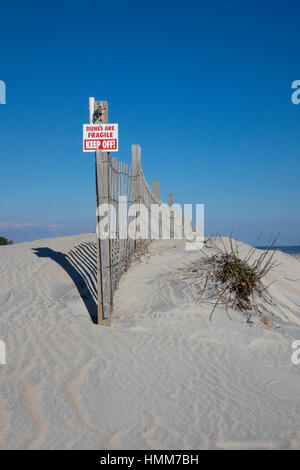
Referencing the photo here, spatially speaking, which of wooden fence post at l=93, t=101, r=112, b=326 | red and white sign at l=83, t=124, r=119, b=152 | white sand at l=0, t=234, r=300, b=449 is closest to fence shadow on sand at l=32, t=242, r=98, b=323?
white sand at l=0, t=234, r=300, b=449

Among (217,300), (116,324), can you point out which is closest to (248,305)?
(217,300)

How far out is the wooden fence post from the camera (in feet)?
16.6

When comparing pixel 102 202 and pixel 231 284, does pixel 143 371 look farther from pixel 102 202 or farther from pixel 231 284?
pixel 231 284

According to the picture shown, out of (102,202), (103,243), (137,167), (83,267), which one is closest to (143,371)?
(103,243)

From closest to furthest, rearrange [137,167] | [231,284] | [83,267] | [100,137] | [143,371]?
[143,371]
[100,137]
[231,284]
[83,267]
[137,167]

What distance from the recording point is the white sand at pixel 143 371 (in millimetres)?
2707

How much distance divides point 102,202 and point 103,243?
565 millimetres

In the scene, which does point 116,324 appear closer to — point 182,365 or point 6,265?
point 182,365

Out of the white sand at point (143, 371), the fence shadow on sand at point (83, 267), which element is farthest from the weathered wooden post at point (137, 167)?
the white sand at point (143, 371)

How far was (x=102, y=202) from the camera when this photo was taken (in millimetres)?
5156

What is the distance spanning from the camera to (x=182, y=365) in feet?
13.3

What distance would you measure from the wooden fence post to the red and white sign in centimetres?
9

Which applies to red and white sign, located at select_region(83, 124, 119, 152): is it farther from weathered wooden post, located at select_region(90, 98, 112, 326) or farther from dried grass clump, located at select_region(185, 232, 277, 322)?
dried grass clump, located at select_region(185, 232, 277, 322)
